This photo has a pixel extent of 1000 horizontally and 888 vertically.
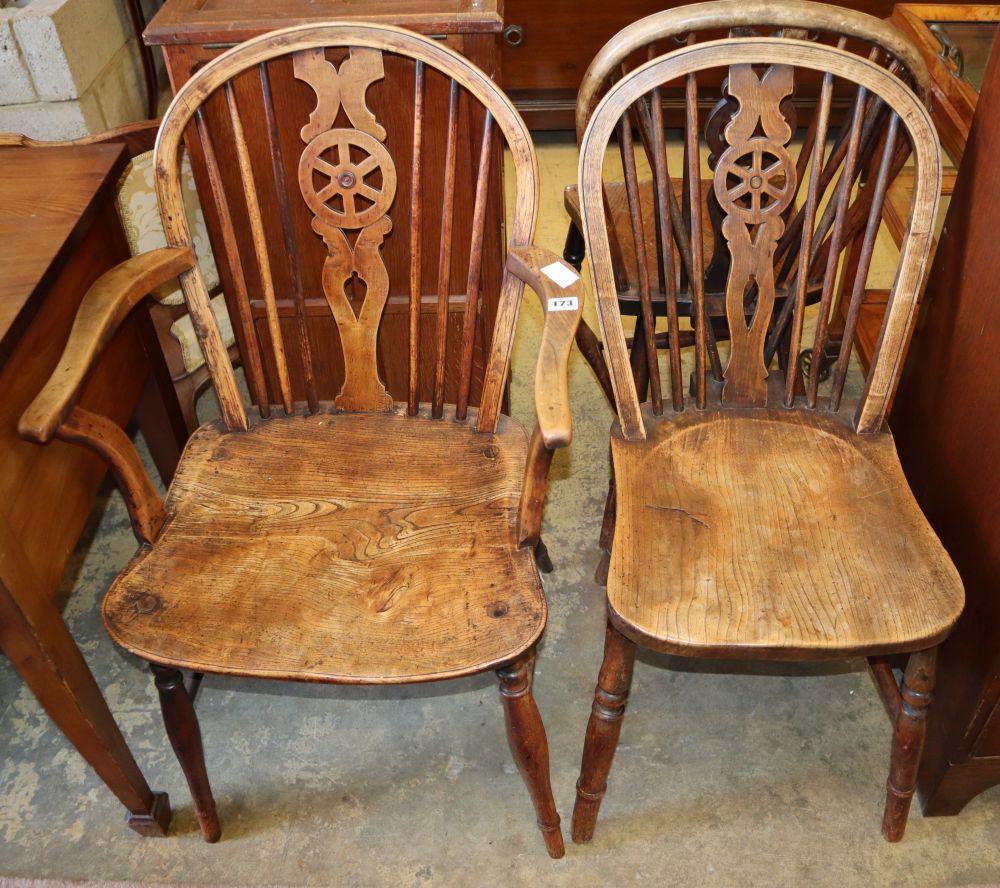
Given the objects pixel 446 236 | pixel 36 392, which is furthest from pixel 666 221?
pixel 36 392

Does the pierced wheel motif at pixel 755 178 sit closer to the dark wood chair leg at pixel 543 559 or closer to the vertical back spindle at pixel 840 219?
the vertical back spindle at pixel 840 219

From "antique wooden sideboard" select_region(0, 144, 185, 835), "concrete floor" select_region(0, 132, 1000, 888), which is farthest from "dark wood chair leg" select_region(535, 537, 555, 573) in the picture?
"antique wooden sideboard" select_region(0, 144, 185, 835)

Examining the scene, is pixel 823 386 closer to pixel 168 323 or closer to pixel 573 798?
pixel 573 798

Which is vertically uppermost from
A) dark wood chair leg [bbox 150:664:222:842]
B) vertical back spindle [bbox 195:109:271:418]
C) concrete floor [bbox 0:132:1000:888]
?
vertical back spindle [bbox 195:109:271:418]

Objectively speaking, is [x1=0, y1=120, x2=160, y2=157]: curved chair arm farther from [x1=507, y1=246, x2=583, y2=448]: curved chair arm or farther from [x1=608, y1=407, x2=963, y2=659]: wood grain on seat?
[x1=608, y1=407, x2=963, y2=659]: wood grain on seat

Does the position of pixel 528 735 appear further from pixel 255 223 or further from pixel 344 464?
pixel 255 223

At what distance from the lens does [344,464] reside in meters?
1.36

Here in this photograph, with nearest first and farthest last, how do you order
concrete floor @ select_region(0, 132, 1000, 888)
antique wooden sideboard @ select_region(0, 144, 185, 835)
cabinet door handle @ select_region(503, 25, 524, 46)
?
antique wooden sideboard @ select_region(0, 144, 185, 835) → concrete floor @ select_region(0, 132, 1000, 888) → cabinet door handle @ select_region(503, 25, 524, 46)

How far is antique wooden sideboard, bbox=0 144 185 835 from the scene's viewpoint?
1123 mm

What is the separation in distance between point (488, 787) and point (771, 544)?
0.63 metres

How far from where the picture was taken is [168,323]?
1.74m

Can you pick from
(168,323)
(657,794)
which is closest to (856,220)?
(657,794)

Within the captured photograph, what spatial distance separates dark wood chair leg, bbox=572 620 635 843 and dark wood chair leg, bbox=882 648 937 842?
1.21 ft

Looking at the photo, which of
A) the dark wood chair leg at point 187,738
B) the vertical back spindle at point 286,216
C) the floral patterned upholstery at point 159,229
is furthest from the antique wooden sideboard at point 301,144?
the dark wood chair leg at point 187,738
